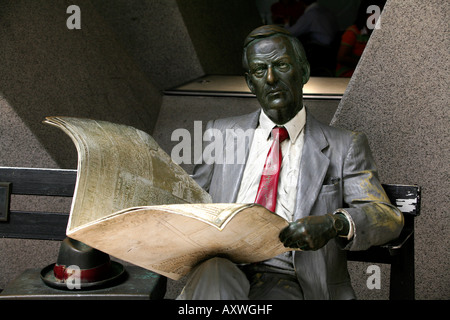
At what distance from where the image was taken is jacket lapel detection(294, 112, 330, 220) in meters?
2.40

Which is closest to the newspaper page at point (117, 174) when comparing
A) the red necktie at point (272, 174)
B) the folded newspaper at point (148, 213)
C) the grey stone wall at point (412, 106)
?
the folded newspaper at point (148, 213)

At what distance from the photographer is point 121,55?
473cm

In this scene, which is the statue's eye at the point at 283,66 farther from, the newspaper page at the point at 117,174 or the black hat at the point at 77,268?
the black hat at the point at 77,268

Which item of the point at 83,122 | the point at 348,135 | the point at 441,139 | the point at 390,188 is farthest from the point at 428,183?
the point at 83,122

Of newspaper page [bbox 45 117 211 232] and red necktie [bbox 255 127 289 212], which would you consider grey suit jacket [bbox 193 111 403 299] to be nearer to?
red necktie [bbox 255 127 289 212]

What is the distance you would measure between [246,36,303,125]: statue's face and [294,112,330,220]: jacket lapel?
0.15 m

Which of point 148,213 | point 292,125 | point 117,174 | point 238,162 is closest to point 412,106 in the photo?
point 292,125

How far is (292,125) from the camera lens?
2.57 meters

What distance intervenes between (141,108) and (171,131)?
32 centimetres

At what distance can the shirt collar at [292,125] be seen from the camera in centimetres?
257

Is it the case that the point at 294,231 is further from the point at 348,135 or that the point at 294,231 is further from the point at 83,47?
the point at 83,47

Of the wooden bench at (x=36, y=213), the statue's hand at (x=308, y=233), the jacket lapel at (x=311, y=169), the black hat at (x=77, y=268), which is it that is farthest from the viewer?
the wooden bench at (x=36, y=213)

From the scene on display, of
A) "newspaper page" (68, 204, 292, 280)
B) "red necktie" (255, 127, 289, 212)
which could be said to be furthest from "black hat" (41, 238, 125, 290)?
"red necktie" (255, 127, 289, 212)

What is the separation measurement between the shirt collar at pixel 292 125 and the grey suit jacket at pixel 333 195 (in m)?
0.03
